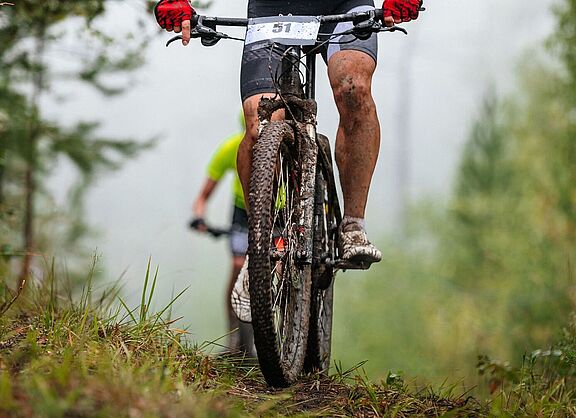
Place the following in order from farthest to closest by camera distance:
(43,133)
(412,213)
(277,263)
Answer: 1. (412,213)
2. (43,133)
3. (277,263)

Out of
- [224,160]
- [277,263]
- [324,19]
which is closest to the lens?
[277,263]

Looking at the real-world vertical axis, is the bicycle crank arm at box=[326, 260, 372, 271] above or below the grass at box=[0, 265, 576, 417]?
above

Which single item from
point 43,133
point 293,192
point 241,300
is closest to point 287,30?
point 293,192

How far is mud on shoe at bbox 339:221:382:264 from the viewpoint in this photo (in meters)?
4.00

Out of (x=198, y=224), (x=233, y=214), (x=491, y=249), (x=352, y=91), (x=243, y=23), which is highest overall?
(x=243, y=23)

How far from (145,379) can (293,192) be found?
1.47m

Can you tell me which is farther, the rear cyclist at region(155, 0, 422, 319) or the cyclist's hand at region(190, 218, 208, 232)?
the cyclist's hand at region(190, 218, 208, 232)

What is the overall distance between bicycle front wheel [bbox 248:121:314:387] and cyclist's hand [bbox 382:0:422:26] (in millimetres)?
604

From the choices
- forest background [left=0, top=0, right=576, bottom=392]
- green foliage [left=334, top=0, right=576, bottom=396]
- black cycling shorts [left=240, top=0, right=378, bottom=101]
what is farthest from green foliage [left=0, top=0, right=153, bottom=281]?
green foliage [left=334, top=0, right=576, bottom=396]

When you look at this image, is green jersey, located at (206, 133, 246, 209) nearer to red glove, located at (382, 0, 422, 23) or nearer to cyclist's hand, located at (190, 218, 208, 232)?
cyclist's hand, located at (190, 218, 208, 232)

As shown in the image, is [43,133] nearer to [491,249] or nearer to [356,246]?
[356,246]

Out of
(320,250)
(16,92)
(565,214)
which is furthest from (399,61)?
(320,250)

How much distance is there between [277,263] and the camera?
3670mm

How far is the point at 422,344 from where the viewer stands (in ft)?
139
